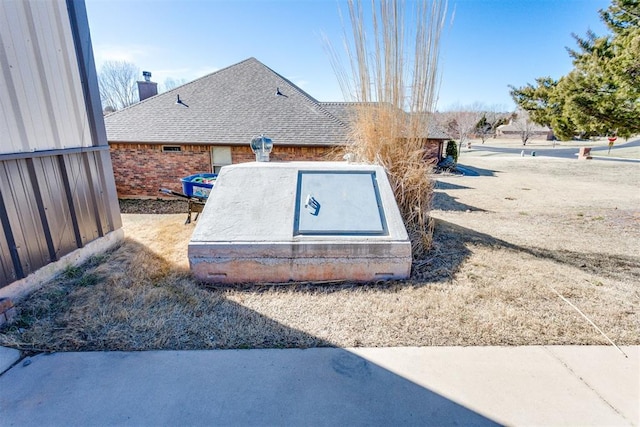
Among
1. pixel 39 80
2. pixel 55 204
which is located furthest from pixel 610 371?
pixel 39 80

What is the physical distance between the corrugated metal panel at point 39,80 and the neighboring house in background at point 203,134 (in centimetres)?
515

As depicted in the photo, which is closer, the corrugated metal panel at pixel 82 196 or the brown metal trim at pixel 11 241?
the brown metal trim at pixel 11 241

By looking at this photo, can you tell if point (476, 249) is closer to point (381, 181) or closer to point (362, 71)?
point (381, 181)

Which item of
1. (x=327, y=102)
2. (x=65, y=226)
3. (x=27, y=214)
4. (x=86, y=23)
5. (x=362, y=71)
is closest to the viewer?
(x=27, y=214)

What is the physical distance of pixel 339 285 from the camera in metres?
3.09

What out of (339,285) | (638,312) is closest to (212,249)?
(339,285)

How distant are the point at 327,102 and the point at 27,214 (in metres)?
12.2

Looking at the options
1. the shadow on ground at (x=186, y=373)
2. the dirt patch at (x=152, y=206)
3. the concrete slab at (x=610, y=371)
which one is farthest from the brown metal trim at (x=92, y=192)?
the concrete slab at (x=610, y=371)

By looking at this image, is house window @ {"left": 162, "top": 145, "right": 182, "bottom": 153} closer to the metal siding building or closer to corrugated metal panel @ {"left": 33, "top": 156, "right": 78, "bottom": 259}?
the metal siding building

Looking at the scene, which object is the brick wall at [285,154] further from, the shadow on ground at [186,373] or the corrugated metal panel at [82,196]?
the shadow on ground at [186,373]

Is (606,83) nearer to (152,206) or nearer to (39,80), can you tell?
(39,80)

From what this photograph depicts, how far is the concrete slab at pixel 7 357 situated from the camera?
1.99m

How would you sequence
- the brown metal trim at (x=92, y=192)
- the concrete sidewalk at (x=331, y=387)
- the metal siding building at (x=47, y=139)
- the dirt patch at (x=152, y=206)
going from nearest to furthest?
the concrete sidewalk at (x=331, y=387), the metal siding building at (x=47, y=139), the brown metal trim at (x=92, y=192), the dirt patch at (x=152, y=206)

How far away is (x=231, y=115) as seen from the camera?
9617 mm
